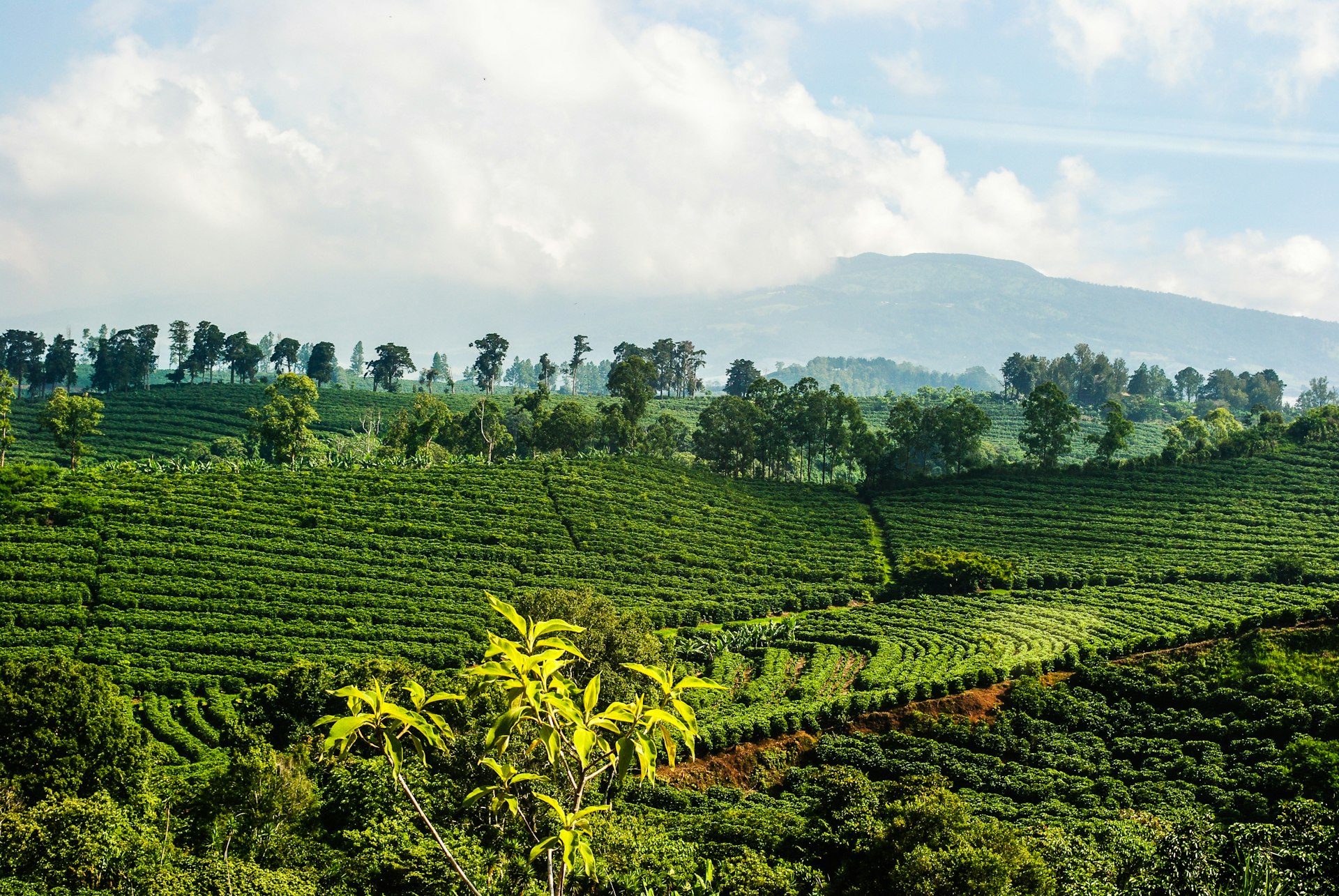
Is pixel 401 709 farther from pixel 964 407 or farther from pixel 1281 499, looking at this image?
pixel 964 407

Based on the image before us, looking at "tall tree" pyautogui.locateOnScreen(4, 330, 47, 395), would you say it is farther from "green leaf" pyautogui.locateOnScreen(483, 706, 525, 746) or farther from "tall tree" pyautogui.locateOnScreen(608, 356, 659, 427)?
"green leaf" pyautogui.locateOnScreen(483, 706, 525, 746)

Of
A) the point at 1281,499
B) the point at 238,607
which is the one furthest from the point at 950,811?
the point at 1281,499

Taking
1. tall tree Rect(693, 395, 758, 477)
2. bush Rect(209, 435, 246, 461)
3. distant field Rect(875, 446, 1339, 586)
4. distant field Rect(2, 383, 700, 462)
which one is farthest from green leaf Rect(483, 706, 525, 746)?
bush Rect(209, 435, 246, 461)

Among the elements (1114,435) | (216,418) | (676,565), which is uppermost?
(1114,435)

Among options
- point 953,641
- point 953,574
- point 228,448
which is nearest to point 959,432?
point 953,574

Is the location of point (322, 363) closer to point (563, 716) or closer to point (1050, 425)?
point (1050, 425)

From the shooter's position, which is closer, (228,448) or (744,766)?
(744,766)

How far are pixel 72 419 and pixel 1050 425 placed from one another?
74.6 m

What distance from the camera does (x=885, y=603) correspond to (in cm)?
5162

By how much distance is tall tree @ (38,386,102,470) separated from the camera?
217 ft

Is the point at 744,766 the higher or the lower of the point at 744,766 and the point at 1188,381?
the lower

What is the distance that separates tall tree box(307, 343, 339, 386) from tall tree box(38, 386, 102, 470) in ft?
154

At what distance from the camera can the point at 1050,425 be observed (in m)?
77.8

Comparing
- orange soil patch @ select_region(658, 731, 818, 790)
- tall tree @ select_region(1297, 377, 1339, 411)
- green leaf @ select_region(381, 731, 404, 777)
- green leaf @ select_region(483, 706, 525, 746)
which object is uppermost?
tall tree @ select_region(1297, 377, 1339, 411)
